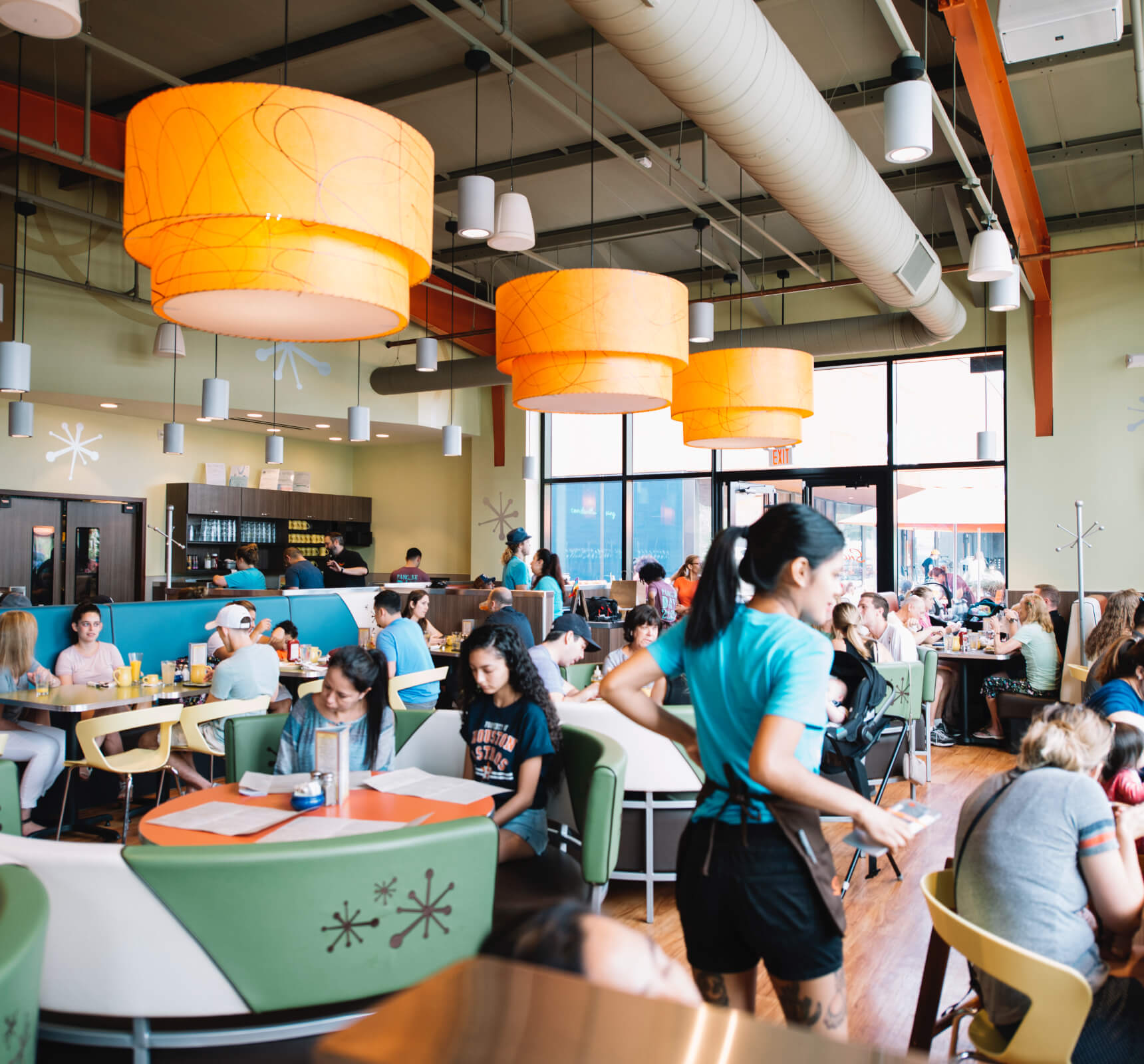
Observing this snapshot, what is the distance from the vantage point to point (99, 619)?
625cm

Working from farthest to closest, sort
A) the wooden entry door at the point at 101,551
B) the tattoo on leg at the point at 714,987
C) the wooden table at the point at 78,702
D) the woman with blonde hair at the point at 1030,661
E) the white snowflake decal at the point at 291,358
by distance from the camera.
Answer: the white snowflake decal at the point at 291,358
the wooden entry door at the point at 101,551
the woman with blonde hair at the point at 1030,661
the wooden table at the point at 78,702
the tattoo on leg at the point at 714,987

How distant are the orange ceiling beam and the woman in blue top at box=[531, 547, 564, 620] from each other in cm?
515

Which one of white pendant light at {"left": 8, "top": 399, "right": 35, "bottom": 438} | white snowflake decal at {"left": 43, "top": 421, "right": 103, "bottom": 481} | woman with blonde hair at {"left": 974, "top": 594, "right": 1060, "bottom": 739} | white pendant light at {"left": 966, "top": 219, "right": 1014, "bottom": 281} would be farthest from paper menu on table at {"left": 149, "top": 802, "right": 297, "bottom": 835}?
white snowflake decal at {"left": 43, "top": 421, "right": 103, "bottom": 481}

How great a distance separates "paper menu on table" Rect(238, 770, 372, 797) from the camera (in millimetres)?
3193

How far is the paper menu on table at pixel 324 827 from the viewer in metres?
2.66

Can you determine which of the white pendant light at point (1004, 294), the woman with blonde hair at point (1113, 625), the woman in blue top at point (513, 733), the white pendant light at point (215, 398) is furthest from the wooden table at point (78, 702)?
the white pendant light at point (1004, 294)

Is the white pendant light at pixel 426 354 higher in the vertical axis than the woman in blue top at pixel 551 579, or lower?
higher

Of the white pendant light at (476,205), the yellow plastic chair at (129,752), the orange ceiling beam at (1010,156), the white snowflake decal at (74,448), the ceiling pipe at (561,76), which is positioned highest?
the ceiling pipe at (561,76)

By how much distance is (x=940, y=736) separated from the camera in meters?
A: 8.24

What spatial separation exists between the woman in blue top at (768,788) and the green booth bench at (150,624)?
561 cm

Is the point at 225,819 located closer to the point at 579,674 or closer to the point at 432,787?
the point at 432,787

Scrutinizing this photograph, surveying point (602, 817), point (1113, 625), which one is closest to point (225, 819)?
point (602, 817)

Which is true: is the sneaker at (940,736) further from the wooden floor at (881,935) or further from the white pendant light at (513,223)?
the white pendant light at (513,223)

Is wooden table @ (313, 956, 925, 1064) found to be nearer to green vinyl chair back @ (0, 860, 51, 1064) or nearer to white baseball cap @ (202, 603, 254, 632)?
green vinyl chair back @ (0, 860, 51, 1064)
